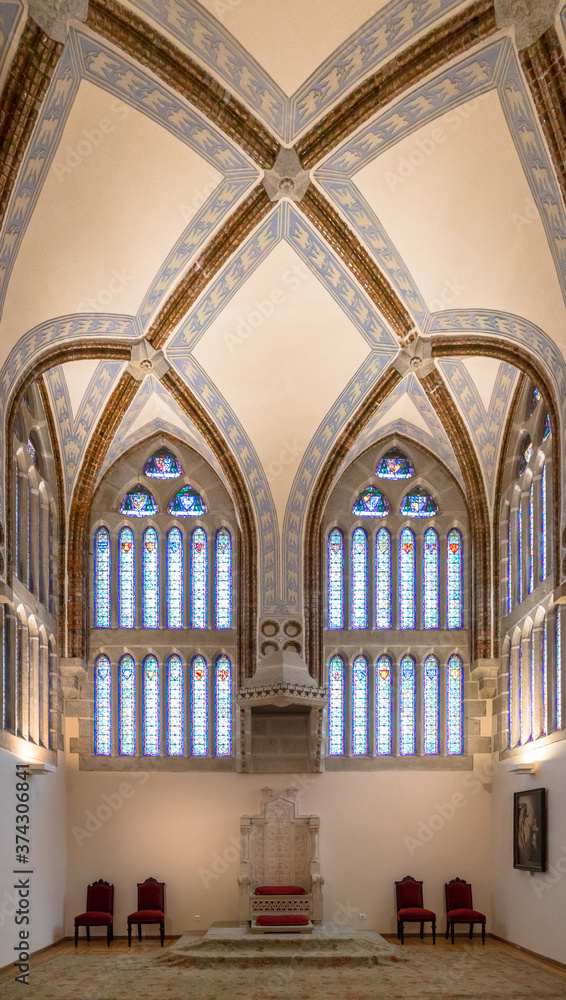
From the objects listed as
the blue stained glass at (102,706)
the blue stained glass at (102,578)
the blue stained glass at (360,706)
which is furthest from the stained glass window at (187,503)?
the blue stained glass at (360,706)

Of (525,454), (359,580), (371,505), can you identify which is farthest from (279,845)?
(525,454)

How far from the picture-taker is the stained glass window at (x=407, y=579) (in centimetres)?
2331

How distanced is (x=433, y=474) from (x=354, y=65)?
35.8 ft

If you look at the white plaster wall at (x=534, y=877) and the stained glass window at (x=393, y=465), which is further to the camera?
the stained glass window at (x=393, y=465)

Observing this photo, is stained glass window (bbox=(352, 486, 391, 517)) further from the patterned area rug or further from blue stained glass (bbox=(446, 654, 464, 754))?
the patterned area rug

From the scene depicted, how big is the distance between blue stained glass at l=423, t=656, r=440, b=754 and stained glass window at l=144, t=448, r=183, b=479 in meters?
A: 6.69

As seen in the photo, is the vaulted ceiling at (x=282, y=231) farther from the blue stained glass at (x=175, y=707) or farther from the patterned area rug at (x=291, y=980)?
the patterned area rug at (x=291, y=980)

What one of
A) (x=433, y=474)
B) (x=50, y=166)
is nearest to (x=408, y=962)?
(x=433, y=474)

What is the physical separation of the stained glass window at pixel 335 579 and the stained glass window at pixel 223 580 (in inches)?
83.0

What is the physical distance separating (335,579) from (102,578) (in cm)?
490

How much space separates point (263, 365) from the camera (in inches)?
795

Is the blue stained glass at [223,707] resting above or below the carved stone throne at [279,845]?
above

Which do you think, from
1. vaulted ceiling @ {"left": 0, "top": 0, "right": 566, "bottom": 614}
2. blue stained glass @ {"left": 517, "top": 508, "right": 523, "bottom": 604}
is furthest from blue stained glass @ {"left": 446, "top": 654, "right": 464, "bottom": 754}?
vaulted ceiling @ {"left": 0, "top": 0, "right": 566, "bottom": 614}

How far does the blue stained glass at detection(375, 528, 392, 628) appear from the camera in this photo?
23297 millimetres
